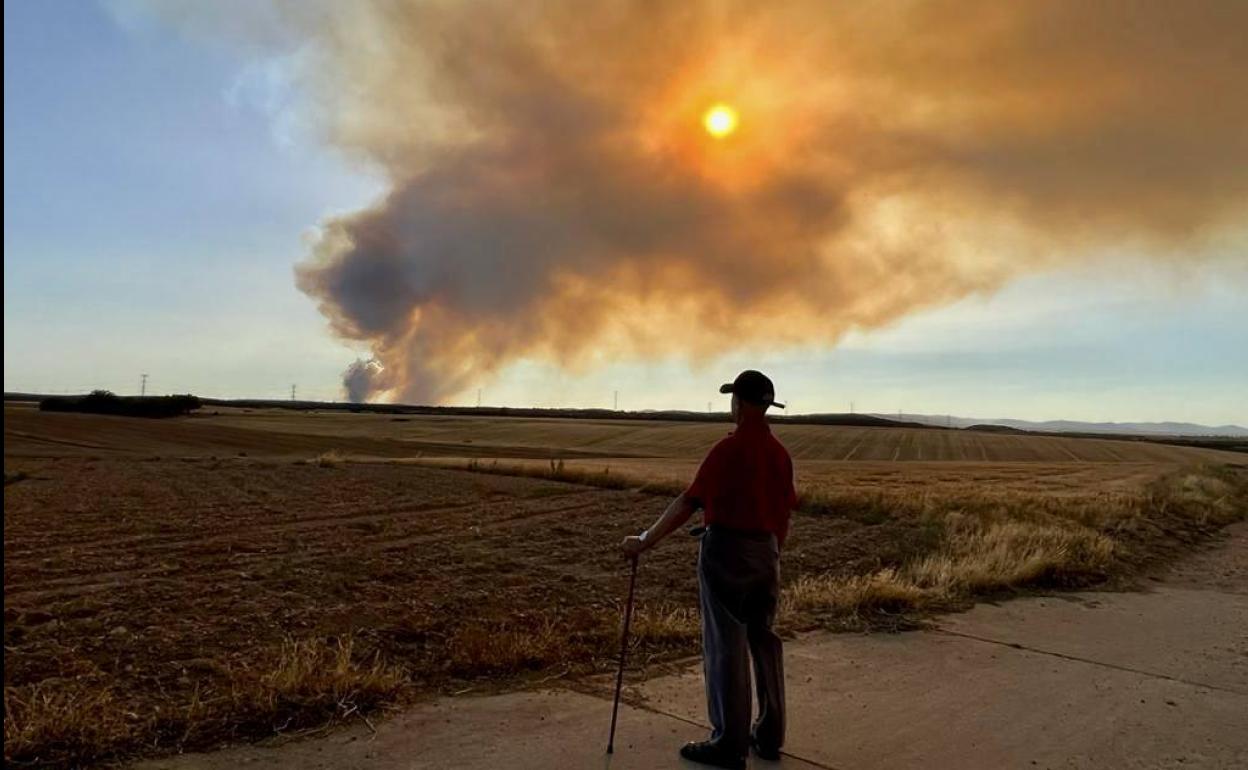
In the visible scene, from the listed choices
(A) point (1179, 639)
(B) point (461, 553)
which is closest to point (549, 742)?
(A) point (1179, 639)

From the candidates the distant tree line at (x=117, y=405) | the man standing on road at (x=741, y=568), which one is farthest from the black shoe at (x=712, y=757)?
the distant tree line at (x=117, y=405)

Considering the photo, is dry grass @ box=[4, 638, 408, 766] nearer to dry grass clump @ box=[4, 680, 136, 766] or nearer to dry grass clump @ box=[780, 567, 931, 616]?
dry grass clump @ box=[4, 680, 136, 766]

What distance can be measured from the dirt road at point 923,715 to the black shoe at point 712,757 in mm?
164

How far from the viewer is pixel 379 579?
11.0 m

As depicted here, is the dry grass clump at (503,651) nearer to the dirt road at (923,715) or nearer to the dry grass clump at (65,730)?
the dirt road at (923,715)

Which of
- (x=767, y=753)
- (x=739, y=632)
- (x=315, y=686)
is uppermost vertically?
(x=739, y=632)

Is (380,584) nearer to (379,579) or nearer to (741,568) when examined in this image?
(379,579)

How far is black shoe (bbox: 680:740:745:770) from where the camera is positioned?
4.69 m

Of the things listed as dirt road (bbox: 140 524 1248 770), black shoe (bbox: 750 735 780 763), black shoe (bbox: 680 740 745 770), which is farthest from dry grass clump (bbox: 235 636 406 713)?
black shoe (bbox: 750 735 780 763)

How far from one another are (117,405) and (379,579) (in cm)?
9096

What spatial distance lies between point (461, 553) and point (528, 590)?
3068mm

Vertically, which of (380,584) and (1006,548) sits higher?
(1006,548)

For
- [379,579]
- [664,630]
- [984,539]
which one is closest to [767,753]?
[664,630]

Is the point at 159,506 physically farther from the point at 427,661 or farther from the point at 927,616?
the point at 927,616
